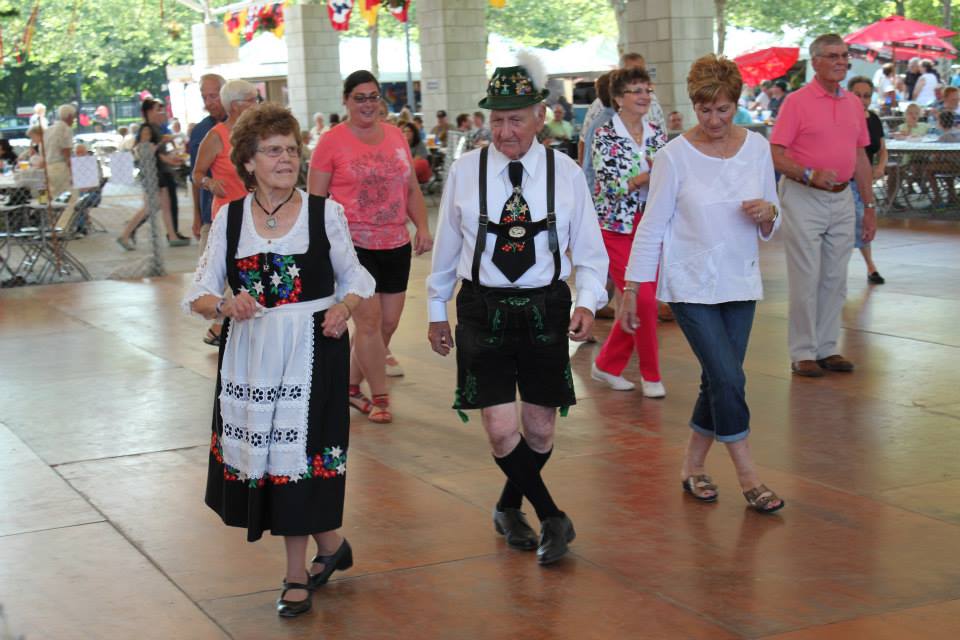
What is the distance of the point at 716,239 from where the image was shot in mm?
5480

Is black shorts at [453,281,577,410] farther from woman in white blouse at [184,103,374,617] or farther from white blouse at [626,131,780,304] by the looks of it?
white blouse at [626,131,780,304]

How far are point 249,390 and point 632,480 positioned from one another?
2.27 m

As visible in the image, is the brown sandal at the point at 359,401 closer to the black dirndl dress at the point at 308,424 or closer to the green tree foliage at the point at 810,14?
the black dirndl dress at the point at 308,424

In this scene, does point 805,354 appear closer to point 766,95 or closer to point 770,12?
point 766,95

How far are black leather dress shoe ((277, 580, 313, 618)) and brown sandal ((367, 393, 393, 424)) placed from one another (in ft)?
9.27

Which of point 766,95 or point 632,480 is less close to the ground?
point 766,95

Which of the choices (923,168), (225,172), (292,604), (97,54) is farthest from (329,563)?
(97,54)

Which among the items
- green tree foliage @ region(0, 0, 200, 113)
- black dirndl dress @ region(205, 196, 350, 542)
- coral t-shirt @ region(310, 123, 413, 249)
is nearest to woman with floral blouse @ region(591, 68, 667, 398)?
coral t-shirt @ region(310, 123, 413, 249)

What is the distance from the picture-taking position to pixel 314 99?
32.2m

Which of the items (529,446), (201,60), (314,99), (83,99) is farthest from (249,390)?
(83,99)

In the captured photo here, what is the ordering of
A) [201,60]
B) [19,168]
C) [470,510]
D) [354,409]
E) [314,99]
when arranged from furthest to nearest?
1. [201,60]
2. [314,99]
3. [19,168]
4. [354,409]
5. [470,510]

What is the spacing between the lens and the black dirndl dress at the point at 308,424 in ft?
14.7

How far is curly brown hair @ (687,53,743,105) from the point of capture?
17.5 feet

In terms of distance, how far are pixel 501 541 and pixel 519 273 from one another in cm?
120
